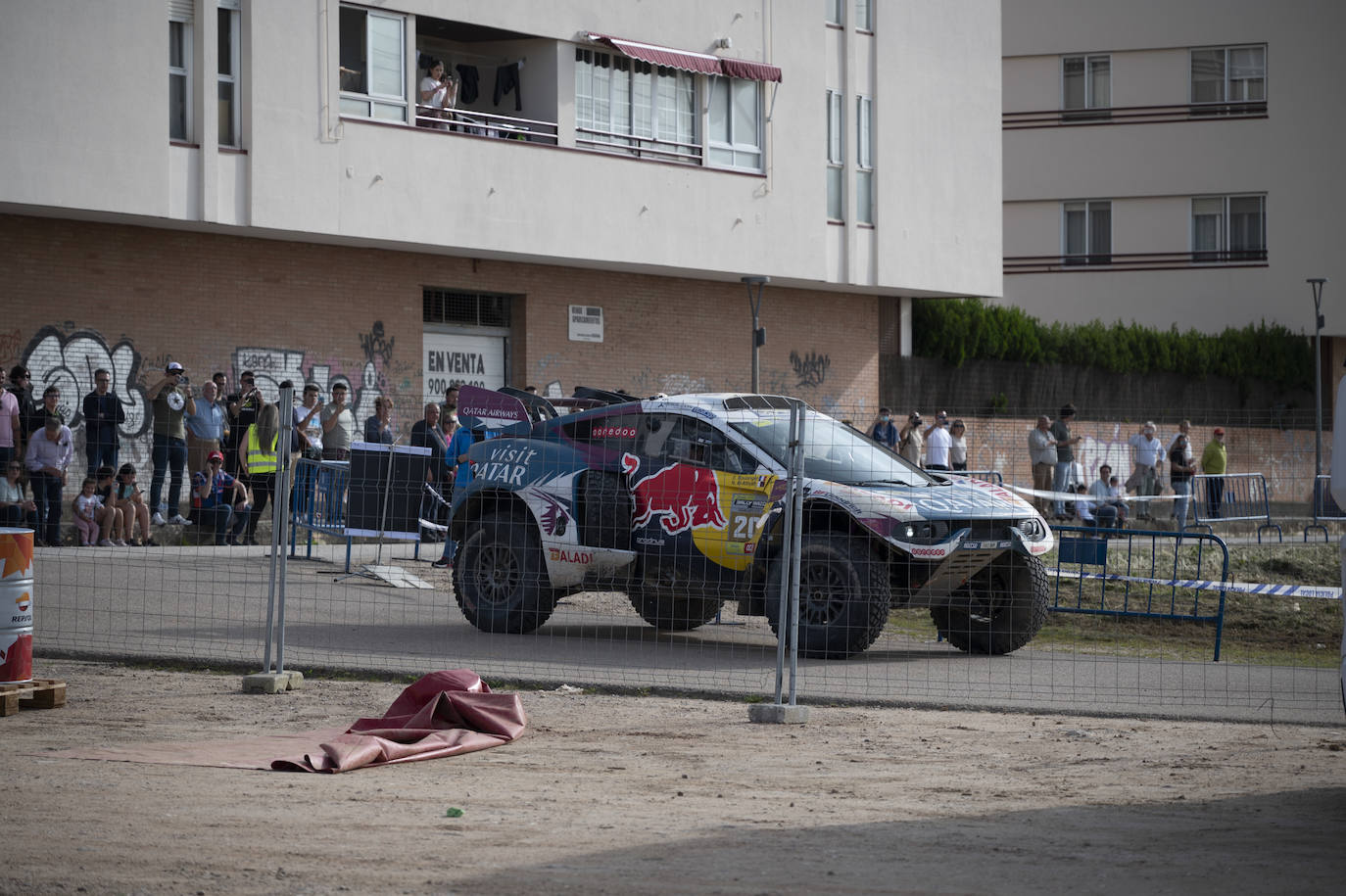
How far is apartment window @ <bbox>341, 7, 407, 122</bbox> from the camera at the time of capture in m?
25.5

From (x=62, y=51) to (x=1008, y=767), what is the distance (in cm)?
1862

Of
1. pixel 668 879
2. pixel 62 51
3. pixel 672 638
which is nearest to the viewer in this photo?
pixel 668 879

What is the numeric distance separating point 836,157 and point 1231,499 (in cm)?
1069

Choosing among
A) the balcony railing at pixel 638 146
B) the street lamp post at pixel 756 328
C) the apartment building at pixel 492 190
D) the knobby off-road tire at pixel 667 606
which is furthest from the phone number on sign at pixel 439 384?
the knobby off-road tire at pixel 667 606

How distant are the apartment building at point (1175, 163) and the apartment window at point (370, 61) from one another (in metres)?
23.0

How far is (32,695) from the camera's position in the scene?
9539 millimetres

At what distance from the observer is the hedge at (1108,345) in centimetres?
3569

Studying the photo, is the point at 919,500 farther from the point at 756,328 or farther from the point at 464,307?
the point at 756,328

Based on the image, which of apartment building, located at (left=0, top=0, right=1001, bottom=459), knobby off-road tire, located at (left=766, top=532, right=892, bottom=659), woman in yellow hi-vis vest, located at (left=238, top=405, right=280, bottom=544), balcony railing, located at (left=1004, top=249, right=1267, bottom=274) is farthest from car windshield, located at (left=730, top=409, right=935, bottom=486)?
balcony railing, located at (left=1004, top=249, right=1267, bottom=274)

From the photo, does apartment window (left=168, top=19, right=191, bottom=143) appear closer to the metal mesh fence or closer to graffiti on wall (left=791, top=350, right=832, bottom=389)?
the metal mesh fence

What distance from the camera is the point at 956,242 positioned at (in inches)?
1326

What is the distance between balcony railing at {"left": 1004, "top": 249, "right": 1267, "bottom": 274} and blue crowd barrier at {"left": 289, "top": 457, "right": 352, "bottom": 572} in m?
30.7

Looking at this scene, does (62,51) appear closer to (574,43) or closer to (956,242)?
(574,43)

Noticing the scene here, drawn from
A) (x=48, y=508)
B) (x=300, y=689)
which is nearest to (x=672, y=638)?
(x=300, y=689)
